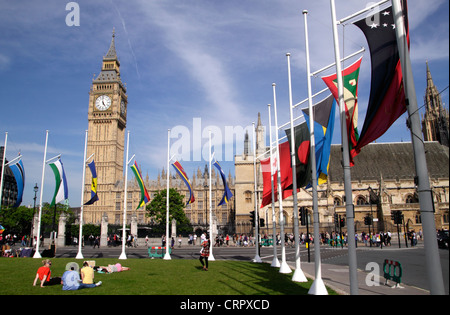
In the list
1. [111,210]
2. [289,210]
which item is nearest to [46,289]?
[289,210]

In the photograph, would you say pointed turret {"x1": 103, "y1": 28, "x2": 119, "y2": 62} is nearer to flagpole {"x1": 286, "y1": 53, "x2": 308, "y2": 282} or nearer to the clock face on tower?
the clock face on tower

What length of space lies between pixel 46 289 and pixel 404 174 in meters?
64.3

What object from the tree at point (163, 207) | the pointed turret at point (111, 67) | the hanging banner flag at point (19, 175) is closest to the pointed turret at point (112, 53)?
the pointed turret at point (111, 67)

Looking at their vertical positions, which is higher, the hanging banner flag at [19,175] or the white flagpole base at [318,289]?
the hanging banner flag at [19,175]

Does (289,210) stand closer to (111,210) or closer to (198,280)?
(198,280)

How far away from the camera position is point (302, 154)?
14250mm

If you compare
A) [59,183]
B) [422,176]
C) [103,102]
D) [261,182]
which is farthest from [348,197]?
[103,102]

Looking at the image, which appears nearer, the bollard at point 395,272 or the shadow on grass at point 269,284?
the shadow on grass at point 269,284

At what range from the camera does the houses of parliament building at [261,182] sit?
54062 millimetres

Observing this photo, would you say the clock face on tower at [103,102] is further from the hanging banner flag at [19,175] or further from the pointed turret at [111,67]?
the hanging banner flag at [19,175]

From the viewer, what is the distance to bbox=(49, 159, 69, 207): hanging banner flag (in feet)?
78.0

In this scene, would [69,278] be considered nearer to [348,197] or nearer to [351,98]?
[348,197]

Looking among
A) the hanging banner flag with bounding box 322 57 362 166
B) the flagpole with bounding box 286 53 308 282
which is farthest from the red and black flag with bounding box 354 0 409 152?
the flagpole with bounding box 286 53 308 282

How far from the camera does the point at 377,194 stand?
2175 inches
